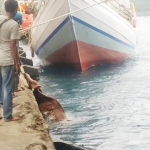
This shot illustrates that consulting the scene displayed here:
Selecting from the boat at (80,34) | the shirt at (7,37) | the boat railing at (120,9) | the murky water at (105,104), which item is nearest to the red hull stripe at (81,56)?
the boat at (80,34)

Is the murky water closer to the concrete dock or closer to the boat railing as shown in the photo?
the concrete dock

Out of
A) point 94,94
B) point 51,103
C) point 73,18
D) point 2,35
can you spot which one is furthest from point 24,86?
point 73,18

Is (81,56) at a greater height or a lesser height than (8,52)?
lesser

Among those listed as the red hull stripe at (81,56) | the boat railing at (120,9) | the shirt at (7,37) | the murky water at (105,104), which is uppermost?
the boat railing at (120,9)

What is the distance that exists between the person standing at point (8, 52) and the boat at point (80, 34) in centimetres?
759

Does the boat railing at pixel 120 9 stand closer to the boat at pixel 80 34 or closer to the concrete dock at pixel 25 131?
the boat at pixel 80 34

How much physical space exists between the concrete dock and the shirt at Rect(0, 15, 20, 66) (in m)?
0.90

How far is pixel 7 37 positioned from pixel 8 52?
215mm

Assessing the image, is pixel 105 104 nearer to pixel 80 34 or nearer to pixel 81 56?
pixel 81 56

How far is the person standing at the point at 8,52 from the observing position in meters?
5.19

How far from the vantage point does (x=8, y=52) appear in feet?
17.5

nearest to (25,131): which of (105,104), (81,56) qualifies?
(105,104)

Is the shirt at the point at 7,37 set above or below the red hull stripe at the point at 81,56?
above

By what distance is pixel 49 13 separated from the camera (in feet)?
46.5
